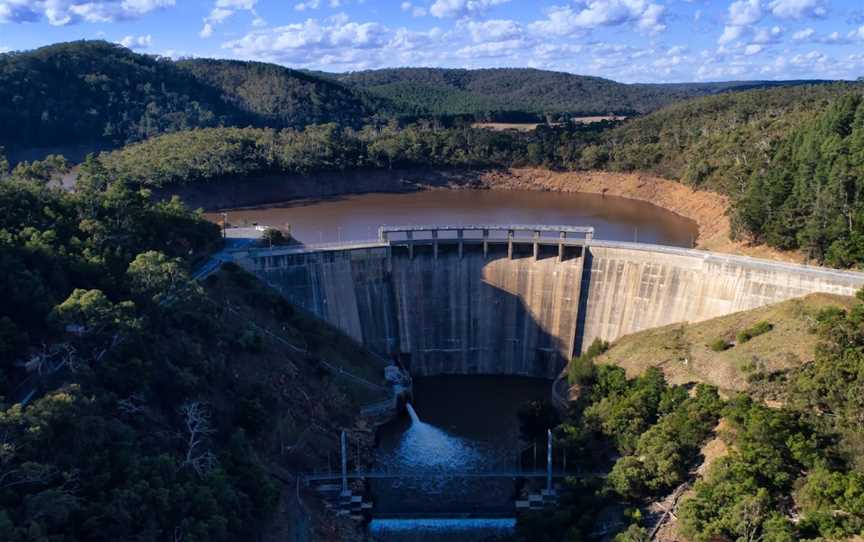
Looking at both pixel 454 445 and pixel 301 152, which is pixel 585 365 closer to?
pixel 454 445

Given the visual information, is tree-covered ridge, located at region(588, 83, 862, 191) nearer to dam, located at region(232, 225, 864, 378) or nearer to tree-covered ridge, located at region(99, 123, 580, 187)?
tree-covered ridge, located at region(99, 123, 580, 187)

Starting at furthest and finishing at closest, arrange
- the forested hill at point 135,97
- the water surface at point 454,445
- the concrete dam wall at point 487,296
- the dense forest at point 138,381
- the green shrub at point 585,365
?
1. the forested hill at point 135,97
2. the concrete dam wall at point 487,296
3. the green shrub at point 585,365
4. the water surface at point 454,445
5. the dense forest at point 138,381

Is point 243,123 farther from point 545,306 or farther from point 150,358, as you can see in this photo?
point 150,358

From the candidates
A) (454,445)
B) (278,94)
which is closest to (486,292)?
(454,445)

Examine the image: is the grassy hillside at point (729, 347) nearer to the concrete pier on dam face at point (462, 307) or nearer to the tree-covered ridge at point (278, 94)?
the concrete pier on dam face at point (462, 307)

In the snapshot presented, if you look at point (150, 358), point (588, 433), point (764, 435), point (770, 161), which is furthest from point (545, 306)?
point (770, 161)

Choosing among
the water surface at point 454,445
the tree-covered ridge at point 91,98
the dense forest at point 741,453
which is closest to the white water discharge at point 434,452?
the water surface at point 454,445
